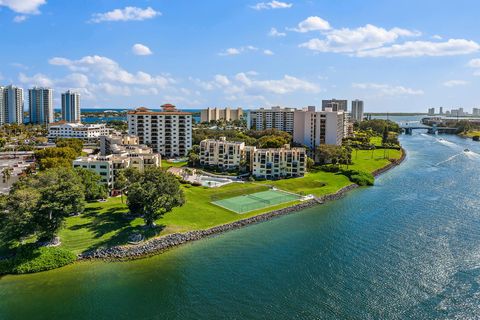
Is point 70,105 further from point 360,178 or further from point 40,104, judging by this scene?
point 360,178

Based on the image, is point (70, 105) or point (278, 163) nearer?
point (278, 163)

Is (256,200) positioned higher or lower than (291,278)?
higher

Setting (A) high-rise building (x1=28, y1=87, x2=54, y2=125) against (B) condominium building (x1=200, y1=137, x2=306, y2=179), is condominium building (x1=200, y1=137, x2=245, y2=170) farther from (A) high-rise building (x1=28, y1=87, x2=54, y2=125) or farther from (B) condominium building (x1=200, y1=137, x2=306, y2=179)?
(A) high-rise building (x1=28, y1=87, x2=54, y2=125)

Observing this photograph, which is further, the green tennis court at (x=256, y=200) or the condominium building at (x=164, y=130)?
the condominium building at (x=164, y=130)

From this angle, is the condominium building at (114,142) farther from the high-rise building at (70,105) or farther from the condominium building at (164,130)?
the high-rise building at (70,105)

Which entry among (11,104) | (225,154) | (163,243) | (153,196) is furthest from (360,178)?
(11,104)

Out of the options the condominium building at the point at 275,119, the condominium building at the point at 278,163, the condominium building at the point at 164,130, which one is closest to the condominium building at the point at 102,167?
the condominium building at the point at 278,163
